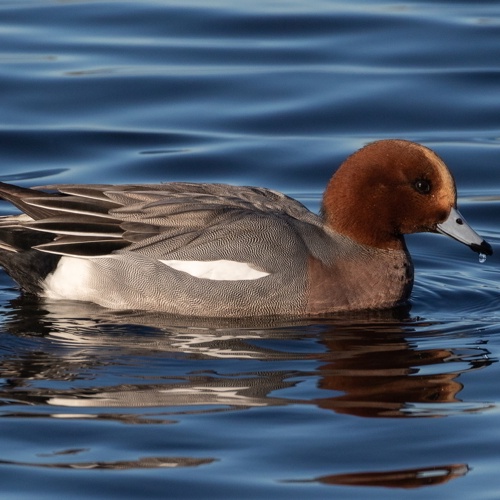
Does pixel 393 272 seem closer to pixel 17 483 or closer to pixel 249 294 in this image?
pixel 249 294

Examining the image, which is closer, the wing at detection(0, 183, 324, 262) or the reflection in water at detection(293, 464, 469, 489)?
the reflection in water at detection(293, 464, 469, 489)

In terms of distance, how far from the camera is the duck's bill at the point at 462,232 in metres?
7.06

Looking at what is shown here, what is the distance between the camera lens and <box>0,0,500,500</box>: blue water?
16.5 feet

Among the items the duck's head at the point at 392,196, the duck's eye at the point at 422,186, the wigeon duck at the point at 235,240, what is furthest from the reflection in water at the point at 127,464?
the duck's eye at the point at 422,186

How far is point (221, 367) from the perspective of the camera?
603 cm

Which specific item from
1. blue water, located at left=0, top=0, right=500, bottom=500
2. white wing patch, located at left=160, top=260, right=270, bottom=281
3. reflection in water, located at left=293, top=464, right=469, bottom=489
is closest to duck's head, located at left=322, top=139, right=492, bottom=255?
blue water, located at left=0, top=0, right=500, bottom=500

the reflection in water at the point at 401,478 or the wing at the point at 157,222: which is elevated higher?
the wing at the point at 157,222

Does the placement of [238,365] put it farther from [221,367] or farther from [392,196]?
[392,196]

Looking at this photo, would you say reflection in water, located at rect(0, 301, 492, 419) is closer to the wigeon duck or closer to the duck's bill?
the wigeon duck

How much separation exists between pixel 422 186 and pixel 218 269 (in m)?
1.19

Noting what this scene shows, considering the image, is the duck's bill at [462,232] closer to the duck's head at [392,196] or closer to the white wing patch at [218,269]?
the duck's head at [392,196]

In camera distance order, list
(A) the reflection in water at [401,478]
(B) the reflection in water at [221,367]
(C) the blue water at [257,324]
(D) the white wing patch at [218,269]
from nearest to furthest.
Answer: (A) the reflection in water at [401,478], (C) the blue water at [257,324], (B) the reflection in water at [221,367], (D) the white wing patch at [218,269]

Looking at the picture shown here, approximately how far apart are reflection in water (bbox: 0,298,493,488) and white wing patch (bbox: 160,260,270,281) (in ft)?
0.79

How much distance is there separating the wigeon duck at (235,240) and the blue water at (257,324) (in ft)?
0.46
